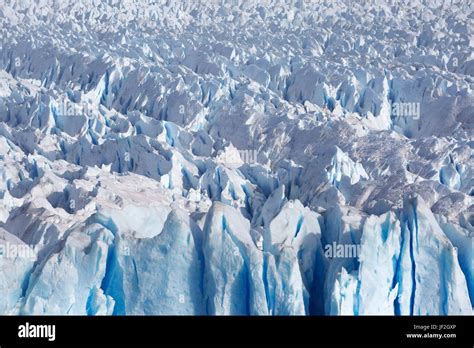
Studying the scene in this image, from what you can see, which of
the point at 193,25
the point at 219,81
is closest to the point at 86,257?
the point at 219,81

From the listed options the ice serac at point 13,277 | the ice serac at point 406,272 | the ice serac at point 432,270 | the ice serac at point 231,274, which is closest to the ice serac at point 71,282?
the ice serac at point 13,277

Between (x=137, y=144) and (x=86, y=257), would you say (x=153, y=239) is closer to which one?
(x=86, y=257)

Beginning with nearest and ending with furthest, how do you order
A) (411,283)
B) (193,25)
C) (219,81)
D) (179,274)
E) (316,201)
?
(179,274) < (411,283) < (316,201) < (219,81) < (193,25)

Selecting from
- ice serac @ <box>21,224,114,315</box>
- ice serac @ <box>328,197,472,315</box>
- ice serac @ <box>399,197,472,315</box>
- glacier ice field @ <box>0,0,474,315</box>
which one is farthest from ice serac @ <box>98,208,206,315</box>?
ice serac @ <box>399,197,472,315</box>

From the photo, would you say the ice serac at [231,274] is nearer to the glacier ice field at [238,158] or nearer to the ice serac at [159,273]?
the glacier ice field at [238,158]

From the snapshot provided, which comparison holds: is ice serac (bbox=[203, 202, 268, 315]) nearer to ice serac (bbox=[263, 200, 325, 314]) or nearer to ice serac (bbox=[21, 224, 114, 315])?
ice serac (bbox=[263, 200, 325, 314])

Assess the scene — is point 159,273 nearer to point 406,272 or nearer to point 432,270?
point 406,272
